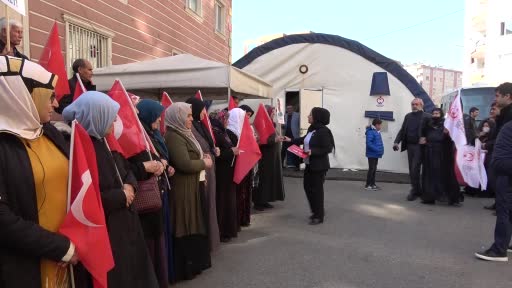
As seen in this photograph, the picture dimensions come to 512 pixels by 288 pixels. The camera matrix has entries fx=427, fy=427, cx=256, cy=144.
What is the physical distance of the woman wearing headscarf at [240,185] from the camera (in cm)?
593

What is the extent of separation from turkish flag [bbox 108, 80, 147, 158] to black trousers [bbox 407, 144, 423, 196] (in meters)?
6.39

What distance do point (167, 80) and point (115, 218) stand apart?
4.68m

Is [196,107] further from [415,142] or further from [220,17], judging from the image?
[220,17]

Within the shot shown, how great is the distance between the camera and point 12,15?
6.12m

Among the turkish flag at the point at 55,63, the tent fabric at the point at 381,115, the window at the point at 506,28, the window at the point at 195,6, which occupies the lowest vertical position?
the tent fabric at the point at 381,115

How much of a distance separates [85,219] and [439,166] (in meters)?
7.17

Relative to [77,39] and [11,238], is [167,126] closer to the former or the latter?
[11,238]

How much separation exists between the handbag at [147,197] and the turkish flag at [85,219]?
977 millimetres

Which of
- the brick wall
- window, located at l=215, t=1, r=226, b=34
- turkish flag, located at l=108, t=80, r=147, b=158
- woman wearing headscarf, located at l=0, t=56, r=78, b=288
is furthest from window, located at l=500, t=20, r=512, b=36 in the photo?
woman wearing headscarf, located at l=0, t=56, r=78, b=288

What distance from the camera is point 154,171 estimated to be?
3260 mm

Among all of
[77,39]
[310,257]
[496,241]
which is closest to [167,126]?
[310,257]

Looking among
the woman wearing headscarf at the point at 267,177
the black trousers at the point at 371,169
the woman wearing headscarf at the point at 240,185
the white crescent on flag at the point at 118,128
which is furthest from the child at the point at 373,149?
the white crescent on flag at the point at 118,128

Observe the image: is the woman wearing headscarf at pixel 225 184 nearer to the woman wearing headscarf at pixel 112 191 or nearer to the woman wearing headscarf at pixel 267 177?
the woman wearing headscarf at pixel 267 177

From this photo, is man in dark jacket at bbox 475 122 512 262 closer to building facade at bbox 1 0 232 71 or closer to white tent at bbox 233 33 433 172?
building facade at bbox 1 0 232 71
